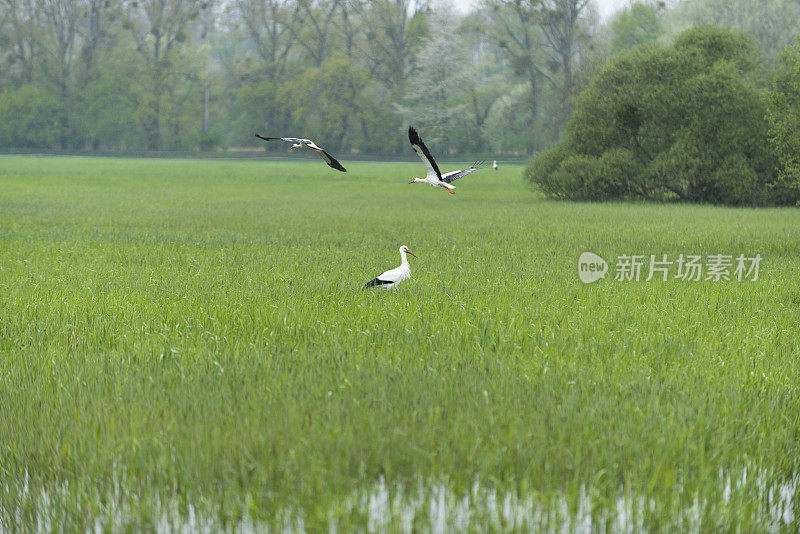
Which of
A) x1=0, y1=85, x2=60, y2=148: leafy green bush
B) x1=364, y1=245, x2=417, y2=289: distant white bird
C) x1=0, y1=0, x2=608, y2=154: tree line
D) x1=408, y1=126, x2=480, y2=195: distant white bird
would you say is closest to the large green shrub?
x1=364, y1=245, x2=417, y2=289: distant white bird

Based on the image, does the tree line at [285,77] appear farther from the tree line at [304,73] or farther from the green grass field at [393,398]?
the green grass field at [393,398]

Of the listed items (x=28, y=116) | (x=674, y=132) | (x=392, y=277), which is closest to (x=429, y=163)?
(x=392, y=277)

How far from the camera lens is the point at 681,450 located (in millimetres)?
5430

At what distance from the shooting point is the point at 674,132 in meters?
35.7

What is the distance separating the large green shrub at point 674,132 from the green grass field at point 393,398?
75.4ft

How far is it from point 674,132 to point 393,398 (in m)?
32.1

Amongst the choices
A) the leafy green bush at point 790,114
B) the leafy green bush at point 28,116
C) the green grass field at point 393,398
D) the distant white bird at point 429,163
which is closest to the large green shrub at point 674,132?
the leafy green bush at point 790,114

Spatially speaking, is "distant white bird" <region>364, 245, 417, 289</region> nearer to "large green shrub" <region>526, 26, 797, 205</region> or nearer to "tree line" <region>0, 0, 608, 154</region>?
"large green shrub" <region>526, 26, 797, 205</region>

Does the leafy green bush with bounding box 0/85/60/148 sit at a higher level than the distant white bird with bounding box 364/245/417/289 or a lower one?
higher

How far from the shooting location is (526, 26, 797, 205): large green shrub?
34344mm

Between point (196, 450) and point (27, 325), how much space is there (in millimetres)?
4977

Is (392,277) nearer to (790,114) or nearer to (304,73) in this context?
(790,114)

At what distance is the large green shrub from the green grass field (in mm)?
22994

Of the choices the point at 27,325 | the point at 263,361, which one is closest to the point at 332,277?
the point at 27,325
